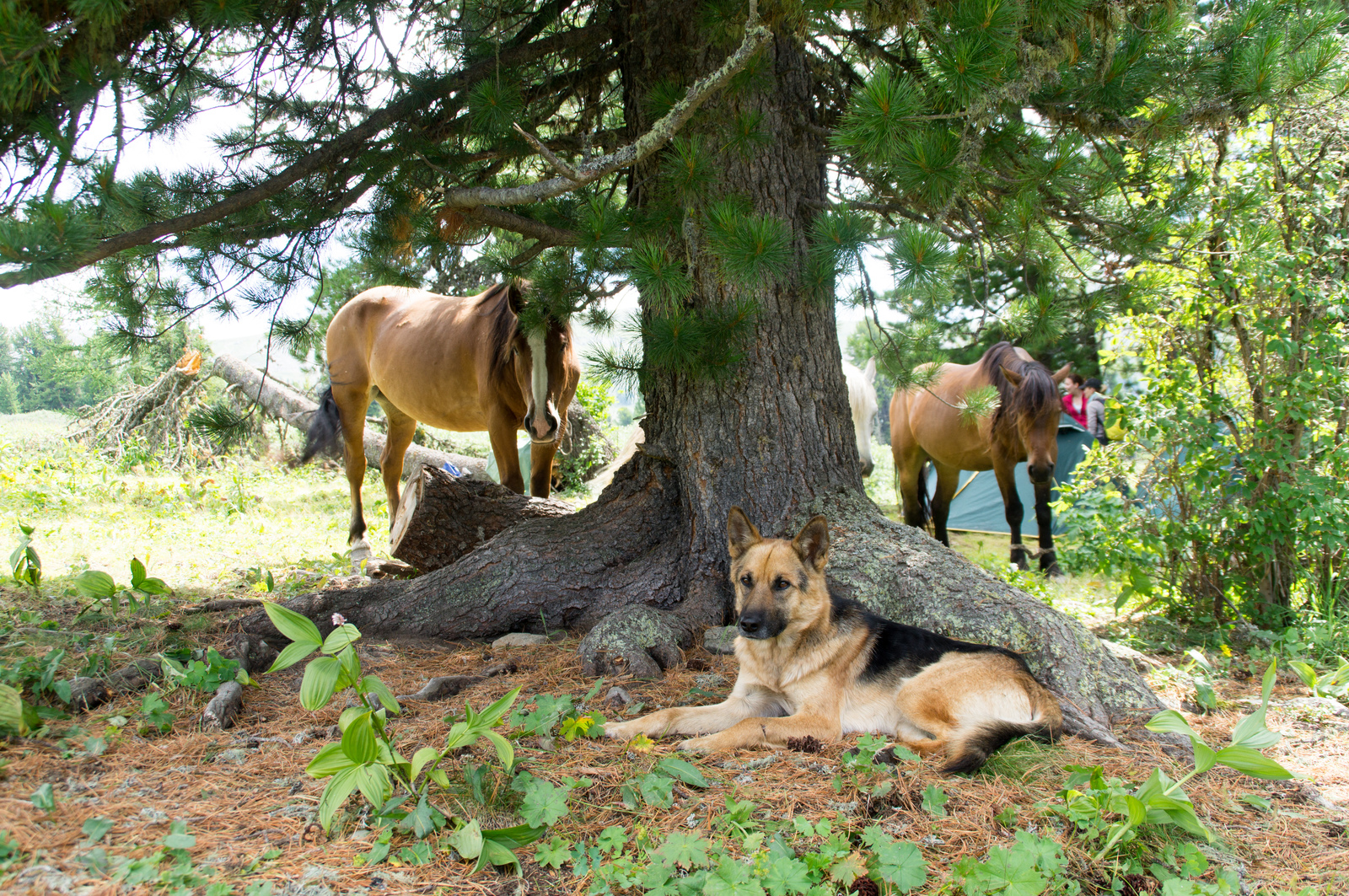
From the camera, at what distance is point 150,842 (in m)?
2.34

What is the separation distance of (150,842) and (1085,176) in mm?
5088

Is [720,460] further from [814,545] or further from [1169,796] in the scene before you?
[1169,796]

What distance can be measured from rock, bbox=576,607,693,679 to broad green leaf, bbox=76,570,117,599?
2.39 meters

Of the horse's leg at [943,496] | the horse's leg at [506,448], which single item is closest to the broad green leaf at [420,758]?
the horse's leg at [506,448]

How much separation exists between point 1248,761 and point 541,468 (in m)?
5.22

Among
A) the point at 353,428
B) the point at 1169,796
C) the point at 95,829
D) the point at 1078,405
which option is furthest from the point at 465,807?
the point at 1078,405

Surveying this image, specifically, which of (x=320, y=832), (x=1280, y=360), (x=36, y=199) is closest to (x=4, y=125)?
(x=36, y=199)

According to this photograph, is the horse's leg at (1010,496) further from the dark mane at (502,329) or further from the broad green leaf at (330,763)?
the broad green leaf at (330,763)

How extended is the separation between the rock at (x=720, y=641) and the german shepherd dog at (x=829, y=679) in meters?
0.63

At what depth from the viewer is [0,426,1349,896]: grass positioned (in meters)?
2.32

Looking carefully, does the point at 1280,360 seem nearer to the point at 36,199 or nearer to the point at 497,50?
the point at 497,50

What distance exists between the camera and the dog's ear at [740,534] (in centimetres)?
384

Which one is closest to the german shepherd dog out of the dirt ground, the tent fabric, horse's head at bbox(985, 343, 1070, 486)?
the dirt ground

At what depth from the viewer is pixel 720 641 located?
4.43 m
